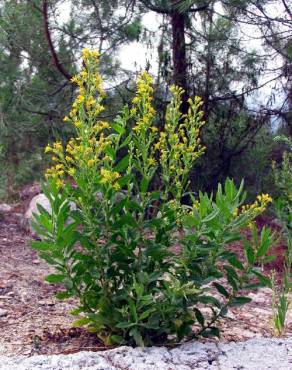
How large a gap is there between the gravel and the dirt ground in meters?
0.20

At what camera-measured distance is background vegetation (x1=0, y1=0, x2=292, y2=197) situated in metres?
5.89

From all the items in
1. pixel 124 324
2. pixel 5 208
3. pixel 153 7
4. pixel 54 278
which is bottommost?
pixel 124 324

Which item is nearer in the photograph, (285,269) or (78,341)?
(78,341)

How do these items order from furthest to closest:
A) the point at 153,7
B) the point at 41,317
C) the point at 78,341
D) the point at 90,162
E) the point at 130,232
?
the point at 153,7
the point at 41,317
the point at 78,341
the point at 130,232
the point at 90,162

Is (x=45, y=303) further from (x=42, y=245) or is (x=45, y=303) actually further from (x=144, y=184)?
(x=144, y=184)

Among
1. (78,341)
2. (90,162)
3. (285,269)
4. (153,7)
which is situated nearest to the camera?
(90,162)

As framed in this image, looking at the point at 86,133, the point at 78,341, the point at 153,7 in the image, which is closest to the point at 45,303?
the point at 78,341

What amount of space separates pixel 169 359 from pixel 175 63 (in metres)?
4.25

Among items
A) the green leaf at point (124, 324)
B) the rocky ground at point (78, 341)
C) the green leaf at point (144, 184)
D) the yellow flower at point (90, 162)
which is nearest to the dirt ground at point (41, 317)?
the rocky ground at point (78, 341)

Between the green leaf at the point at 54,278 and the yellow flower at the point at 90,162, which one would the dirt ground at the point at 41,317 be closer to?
the green leaf at the point at 54,278

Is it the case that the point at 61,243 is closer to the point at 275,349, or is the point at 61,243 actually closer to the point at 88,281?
the point at 88,281

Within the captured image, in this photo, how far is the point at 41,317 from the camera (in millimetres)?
2848

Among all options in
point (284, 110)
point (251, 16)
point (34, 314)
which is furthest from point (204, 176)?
A: point (34, 314)

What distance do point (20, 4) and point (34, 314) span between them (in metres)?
4.70
